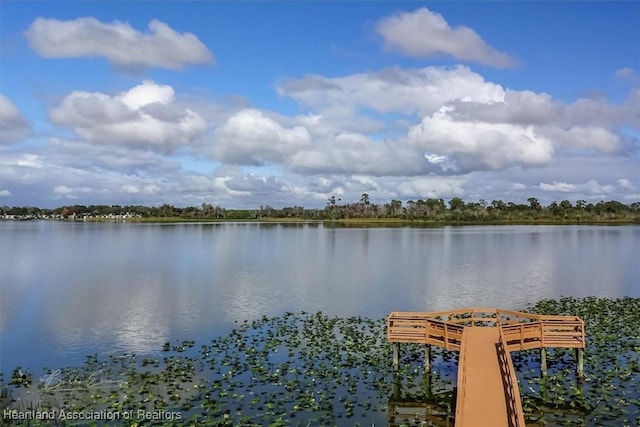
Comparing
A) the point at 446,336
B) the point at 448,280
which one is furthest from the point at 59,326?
the point at 448,280

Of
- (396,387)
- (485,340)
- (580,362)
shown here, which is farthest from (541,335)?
(396,387)

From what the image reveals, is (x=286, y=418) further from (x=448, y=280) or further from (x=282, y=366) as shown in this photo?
(x=448, y=280)

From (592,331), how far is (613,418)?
11.5 meters

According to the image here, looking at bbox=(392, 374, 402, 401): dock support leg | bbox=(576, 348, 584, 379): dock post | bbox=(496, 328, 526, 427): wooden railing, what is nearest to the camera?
bbox=(496, 328, 526, 427): wooden railing

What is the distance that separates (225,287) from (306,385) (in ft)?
81.4

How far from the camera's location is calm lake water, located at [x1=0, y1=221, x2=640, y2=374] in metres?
28.2

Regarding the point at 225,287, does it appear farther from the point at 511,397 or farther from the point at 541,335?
the point at 511,397

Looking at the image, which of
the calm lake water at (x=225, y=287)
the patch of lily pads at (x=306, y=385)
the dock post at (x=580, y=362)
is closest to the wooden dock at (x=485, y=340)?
the dock post at (x=580, y=362)

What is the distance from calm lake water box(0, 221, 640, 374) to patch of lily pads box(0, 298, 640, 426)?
3.18m

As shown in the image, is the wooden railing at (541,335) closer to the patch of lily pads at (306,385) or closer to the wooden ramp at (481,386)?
the wooden ramp at (481,386)

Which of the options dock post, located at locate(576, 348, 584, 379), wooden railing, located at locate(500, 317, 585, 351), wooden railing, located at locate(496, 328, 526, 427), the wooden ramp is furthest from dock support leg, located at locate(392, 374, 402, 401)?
dock post, located at locate(576, 348, 584, 379)

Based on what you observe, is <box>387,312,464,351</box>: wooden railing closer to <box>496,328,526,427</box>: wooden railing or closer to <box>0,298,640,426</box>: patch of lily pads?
<box>0,298,640,426</box>: patch of lily pads

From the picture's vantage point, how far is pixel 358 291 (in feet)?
136

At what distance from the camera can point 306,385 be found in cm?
1969
